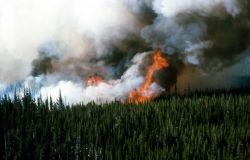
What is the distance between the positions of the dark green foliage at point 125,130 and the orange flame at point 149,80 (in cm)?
557

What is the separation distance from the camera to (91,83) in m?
22.1

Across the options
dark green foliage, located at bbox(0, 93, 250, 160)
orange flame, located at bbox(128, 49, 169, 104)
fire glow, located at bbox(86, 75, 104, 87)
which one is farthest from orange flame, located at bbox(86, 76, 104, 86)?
dark green foliage, located at bbox(0, 93, 250, 160)

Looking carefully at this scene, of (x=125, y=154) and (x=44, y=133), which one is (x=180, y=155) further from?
A: (x=44, y=133)

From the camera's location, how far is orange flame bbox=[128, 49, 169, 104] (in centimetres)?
2109

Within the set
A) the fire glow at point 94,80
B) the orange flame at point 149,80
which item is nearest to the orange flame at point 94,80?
the fire glow at point 94,80

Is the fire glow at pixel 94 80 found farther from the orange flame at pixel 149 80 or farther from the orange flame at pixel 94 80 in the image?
the orange flame at pixel 149 80

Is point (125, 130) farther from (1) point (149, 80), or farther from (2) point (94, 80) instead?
(2) point (94, 80)

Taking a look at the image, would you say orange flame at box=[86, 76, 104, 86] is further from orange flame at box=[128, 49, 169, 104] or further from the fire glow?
orange flame at box=[128, 49, 169, 104]

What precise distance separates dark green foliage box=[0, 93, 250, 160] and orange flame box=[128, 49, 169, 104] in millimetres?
5569

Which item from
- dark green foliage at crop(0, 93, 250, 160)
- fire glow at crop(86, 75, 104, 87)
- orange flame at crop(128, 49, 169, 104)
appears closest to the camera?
dark green foliage at crop(0, 93, 250, 160)

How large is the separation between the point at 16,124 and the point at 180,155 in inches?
160

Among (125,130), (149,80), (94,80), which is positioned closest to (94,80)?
(94,80)

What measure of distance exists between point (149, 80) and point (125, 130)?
9126mm

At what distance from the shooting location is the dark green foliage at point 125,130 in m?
10.4
